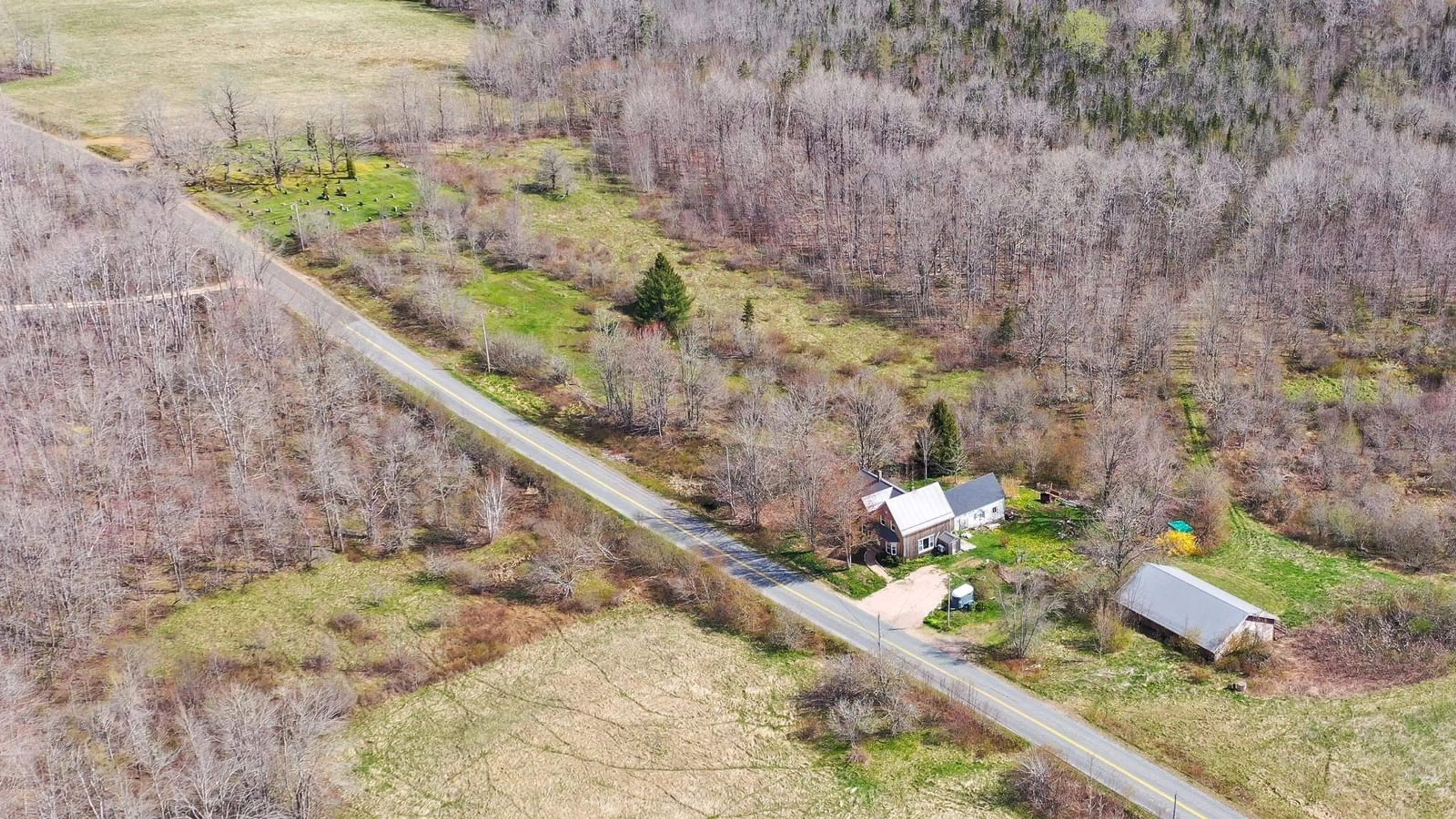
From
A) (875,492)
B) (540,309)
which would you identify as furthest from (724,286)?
(875,492)

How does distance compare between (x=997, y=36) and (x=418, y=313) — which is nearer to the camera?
(x=418, y=313)

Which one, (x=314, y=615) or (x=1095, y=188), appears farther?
(x=1095, y=188)

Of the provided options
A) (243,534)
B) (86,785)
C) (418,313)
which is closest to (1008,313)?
(418,313)

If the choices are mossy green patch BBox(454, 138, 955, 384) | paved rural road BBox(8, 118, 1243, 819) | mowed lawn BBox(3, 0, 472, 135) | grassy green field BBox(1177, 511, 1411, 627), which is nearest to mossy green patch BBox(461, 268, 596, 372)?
mossy green patch BBox(454, 138, 955, 384)

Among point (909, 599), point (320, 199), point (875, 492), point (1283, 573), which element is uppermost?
point (320, 199)

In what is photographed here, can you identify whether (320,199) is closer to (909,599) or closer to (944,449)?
(944,449)

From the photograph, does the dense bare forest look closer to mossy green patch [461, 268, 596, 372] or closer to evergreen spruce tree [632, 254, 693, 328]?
evergreen spruce tree [632, 254, 693, 328]

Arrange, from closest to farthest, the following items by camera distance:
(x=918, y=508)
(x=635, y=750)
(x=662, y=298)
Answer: (x=635, y=750) < (x=918, y=508) < (x=662, y=298)

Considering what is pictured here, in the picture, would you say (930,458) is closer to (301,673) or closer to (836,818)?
(836,818)
